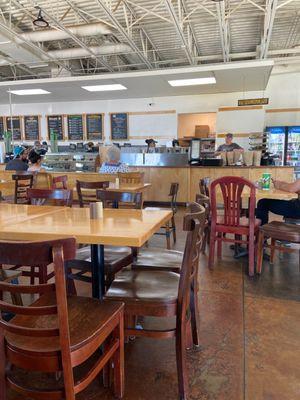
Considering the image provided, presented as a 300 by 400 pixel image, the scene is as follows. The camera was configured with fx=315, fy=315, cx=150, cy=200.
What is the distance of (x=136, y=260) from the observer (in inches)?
88.6

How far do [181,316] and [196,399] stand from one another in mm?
464

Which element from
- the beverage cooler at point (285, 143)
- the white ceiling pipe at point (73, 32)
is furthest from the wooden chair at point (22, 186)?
the beverage cooler at point (285, 143)

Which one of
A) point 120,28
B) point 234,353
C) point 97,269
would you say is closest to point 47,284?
point 97,269

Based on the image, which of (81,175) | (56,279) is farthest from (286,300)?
(81,175)

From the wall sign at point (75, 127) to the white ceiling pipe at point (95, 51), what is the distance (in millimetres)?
3901

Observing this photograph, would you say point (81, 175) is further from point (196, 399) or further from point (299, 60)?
point (299, 60)

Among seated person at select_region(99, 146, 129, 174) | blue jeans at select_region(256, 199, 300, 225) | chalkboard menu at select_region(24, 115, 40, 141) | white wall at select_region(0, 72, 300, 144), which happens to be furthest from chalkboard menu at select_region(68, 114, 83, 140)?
blue jeans at select_region(256, 199, 300, 225)

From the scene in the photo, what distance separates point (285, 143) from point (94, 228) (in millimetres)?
8544

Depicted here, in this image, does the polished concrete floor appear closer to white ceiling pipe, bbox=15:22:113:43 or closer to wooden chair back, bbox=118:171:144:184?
wooden chair back, bbox=118:171:144:184

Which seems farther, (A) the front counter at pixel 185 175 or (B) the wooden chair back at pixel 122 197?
(A) the front counter at pixel 185 175

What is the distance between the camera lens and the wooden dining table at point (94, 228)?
59.3 inches

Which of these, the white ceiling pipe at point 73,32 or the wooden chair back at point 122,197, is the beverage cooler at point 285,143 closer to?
the white ceiling pipe at point 73,32

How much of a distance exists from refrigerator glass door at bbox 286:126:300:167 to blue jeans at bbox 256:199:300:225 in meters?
5.66

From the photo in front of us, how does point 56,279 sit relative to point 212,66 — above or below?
below
